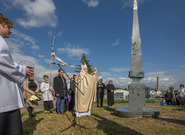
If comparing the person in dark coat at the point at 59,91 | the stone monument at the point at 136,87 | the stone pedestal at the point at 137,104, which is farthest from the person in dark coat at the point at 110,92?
the person in dark coat at the point at 59,91

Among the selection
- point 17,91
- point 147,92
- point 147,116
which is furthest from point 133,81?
point 17,91

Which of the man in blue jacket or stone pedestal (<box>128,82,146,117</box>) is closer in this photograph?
the man in blue jacket

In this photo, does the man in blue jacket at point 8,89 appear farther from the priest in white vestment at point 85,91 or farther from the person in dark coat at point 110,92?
the person in dark coat at point 110,92

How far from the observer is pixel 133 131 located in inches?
161

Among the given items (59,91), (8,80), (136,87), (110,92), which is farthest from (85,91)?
(110,92)

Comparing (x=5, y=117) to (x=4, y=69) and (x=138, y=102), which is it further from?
(x=138, y=102)

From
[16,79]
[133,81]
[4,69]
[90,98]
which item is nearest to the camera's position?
[4,69]

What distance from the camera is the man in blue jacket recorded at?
→ 1.57 meters

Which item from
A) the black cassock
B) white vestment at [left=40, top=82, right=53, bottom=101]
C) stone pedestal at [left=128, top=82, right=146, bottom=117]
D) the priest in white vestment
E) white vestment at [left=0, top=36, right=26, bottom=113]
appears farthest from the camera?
the black cassock

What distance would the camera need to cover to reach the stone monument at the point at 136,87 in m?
6.02

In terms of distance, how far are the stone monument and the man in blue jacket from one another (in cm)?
517

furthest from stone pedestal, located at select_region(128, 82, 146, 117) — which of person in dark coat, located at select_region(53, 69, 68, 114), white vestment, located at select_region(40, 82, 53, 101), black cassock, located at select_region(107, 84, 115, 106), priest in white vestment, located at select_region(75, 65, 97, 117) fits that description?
black cassock, located at select_region(107, 84, 115, 106)

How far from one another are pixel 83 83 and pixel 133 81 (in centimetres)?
248

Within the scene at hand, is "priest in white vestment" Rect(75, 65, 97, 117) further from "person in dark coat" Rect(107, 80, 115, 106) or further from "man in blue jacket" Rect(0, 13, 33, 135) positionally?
"person in dark coat" Rect(107, 80, 115, 106)
